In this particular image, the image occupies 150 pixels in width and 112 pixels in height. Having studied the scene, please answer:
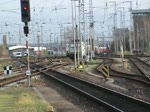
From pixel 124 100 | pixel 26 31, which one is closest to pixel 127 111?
pixel 124 100

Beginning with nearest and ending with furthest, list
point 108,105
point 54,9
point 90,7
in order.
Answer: point 108,105 < point 54,9 < point 90,7

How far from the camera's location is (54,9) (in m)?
63.8

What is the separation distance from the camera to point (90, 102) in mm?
19109

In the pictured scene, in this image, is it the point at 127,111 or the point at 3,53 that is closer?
the point at 127,111

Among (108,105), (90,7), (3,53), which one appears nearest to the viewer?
(108,105)

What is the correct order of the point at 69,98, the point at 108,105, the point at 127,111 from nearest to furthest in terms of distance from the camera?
the point at 127,111 < the point at 108,105 < the point at 69,98

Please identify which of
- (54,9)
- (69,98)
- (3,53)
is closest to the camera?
(69,98)

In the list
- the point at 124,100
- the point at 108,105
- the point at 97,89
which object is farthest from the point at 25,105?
the point at 97,89

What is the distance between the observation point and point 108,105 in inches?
653

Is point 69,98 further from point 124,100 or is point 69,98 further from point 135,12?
point 135,12

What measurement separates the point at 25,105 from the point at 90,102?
12.8 ft

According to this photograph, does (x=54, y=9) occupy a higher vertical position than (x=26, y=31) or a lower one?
higher

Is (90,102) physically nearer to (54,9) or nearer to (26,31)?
(26,31)

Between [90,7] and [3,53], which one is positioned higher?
[90,7]
